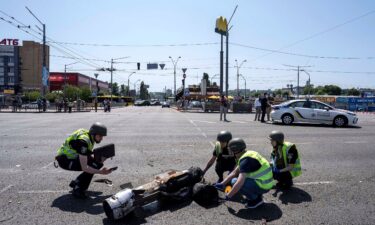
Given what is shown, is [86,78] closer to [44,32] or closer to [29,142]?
[44,32]

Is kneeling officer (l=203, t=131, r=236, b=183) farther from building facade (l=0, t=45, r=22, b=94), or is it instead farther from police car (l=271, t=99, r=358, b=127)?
building facade (l=0, t=45, r=22, b=94)

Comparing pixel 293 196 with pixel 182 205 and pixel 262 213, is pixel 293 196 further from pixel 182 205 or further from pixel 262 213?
pixel 182 205

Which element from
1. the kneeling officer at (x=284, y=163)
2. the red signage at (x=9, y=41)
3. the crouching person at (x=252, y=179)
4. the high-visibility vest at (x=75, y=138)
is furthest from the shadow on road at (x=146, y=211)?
the red signage at (x=9, y=41)

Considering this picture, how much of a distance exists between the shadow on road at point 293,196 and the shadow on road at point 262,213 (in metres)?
0.39

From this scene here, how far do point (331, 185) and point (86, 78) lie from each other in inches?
4602

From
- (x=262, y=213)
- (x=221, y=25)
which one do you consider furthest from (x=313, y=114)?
(x=262, y=213)

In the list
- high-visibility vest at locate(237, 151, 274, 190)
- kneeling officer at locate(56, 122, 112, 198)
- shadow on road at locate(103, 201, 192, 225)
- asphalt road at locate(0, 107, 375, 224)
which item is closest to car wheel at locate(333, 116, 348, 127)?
asphalt road at locate(0, 107, 375, 224)

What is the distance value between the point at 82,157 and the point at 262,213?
2.81 meters

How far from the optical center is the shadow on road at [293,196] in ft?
18.6

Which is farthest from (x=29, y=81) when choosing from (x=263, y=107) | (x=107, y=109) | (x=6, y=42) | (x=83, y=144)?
(x=83, y=144)

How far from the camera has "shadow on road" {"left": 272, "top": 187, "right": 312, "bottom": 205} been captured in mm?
5660

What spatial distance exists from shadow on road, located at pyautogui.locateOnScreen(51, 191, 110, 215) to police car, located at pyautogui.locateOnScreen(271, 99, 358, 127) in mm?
16194

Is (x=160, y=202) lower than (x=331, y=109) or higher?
lower

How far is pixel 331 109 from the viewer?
19.7m
